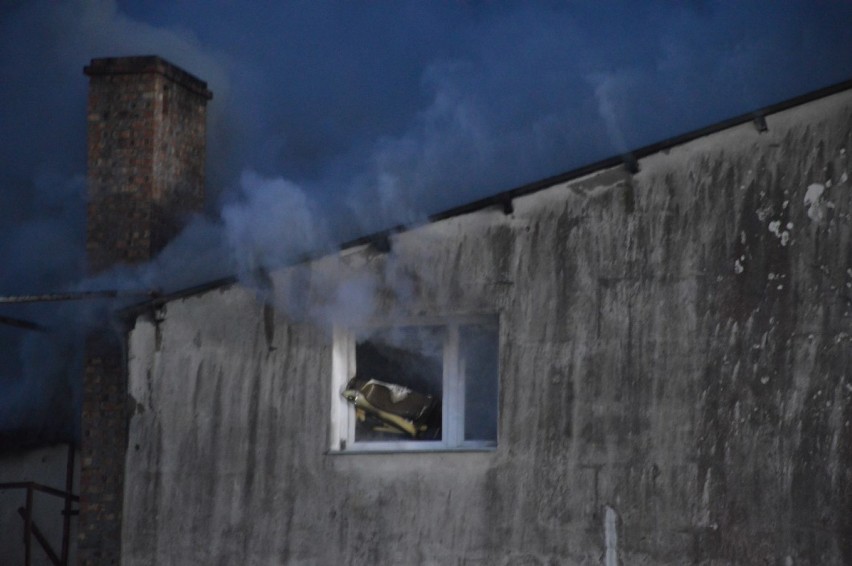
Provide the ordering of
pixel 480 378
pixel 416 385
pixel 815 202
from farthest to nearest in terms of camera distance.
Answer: pixel 416 385 → pixel 480 378 → pixel 815 202

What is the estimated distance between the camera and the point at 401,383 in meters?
14.1

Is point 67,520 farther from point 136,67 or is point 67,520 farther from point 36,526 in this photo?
point 136,67

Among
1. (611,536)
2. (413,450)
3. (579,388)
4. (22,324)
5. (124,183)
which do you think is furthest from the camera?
(22,324)

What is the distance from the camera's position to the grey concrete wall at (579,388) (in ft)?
40.6

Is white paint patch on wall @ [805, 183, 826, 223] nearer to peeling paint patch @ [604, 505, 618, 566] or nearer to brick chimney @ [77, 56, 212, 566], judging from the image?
peeling paint patch @ [604, 505, 618, 566]

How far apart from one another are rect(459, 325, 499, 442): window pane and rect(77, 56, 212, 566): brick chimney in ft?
12.3

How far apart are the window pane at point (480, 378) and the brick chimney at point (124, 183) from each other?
12.3ft

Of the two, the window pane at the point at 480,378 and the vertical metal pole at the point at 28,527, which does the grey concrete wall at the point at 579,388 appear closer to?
the window pane at the point at 480,378

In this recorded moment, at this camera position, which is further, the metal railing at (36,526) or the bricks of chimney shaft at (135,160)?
the metal railing at (36,526)

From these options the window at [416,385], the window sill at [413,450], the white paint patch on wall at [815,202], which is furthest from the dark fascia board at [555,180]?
the window sill at [413,450]

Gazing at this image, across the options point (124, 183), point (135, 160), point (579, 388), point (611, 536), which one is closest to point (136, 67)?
point (135, 160)

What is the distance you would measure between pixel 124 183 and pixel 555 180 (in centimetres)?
533

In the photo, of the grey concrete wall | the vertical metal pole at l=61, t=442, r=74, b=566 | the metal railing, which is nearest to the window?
the grey concrete wall

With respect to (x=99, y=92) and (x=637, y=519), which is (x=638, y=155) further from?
(x=99, y=92)
